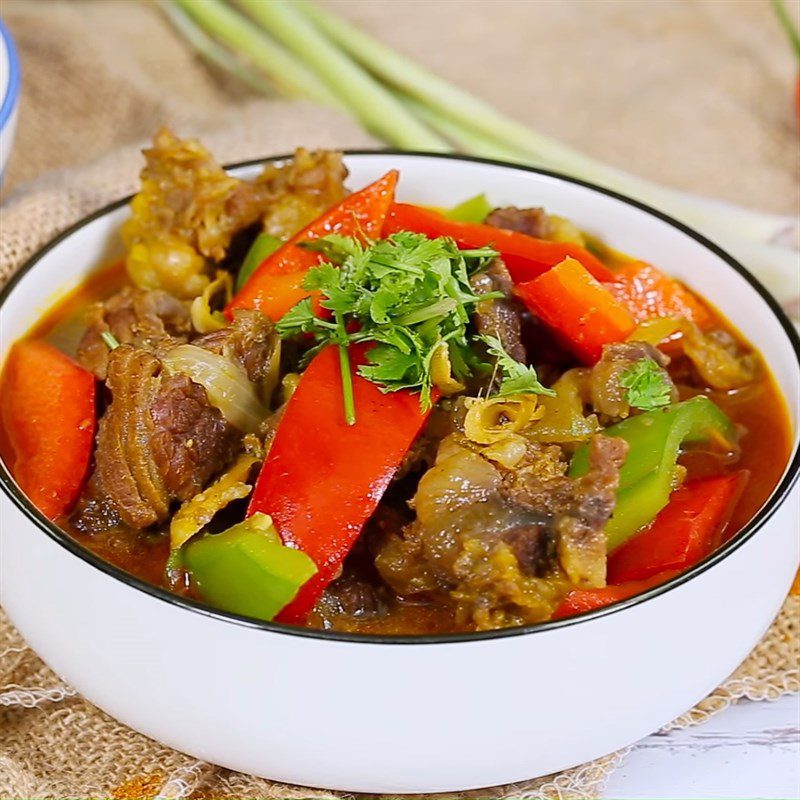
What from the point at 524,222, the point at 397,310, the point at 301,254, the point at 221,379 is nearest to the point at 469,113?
the point at 524,222

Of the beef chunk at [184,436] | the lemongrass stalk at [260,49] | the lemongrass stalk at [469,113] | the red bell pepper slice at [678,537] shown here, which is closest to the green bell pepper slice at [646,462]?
the red bell pepper slice at [678,537]

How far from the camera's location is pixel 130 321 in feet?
9.46

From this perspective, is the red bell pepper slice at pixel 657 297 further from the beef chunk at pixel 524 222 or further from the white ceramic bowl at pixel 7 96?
the white ceramic bowl at pixel 7 96

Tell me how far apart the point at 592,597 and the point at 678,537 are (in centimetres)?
27

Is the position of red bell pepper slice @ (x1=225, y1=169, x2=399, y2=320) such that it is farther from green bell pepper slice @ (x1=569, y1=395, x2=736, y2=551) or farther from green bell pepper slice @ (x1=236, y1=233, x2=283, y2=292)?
green bell pepper slice @ (x1=569, y1=395, x2=736, y2=551)

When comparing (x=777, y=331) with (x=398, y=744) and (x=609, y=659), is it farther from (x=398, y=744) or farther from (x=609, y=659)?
(x=398, y=744)

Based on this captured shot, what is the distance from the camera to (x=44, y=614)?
2.34 m

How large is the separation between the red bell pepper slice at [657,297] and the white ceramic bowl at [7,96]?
5.36 ft

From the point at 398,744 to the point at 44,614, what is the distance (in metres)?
0.73

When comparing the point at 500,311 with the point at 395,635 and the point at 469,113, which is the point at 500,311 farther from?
the point at 469,113

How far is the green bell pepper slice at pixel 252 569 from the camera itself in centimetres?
215

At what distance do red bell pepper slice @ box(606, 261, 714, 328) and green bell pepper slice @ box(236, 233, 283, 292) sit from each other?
0.86m

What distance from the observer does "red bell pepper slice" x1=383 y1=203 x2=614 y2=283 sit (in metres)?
2.77

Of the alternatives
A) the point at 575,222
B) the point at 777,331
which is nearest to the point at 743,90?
the point at 575,222
